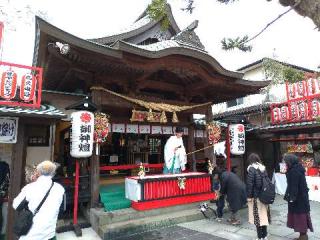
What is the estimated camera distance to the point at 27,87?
7449 millimetres

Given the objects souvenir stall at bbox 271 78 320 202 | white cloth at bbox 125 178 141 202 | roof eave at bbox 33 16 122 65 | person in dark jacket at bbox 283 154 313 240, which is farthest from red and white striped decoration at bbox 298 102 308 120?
roof eave at bbox 33 16 122 65

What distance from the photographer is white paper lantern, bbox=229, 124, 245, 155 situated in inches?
470

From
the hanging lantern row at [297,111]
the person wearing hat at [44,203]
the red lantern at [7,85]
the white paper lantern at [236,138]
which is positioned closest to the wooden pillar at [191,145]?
the white paper lantern at [236,138]

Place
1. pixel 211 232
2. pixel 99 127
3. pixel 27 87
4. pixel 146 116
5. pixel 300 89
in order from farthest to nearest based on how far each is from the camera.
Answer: pixel 300 89
pixel 146 116
pixel 99 127
pixel 211 232
pixel 27 87

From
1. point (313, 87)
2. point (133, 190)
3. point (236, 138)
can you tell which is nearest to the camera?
point (133, 190)

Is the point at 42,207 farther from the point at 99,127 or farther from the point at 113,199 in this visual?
the point at 113,199

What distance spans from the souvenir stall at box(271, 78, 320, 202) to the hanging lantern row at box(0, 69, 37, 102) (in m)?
12.3

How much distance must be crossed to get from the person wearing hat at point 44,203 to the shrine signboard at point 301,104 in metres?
12.9

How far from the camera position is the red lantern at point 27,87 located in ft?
24.3

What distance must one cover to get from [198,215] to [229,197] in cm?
140

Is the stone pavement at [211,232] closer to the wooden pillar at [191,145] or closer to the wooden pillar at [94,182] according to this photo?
the wooden pillar at [94,182]

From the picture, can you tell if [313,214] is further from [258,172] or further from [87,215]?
[87,215]

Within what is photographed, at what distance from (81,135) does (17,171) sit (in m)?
1.96

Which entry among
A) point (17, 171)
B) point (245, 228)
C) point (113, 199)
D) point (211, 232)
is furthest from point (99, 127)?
point (245, 228)
